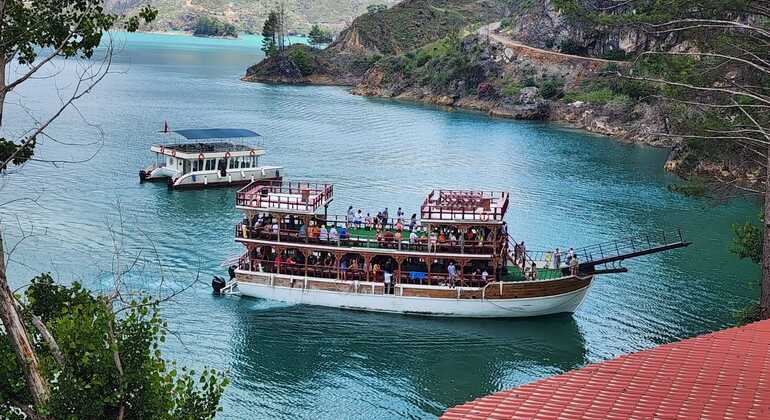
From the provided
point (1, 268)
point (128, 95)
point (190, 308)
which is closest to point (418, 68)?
point (128, 95)

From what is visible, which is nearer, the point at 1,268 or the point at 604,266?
the point at 1,268

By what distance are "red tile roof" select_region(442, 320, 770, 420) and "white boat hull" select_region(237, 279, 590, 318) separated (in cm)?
2292

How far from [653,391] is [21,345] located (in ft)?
37.6

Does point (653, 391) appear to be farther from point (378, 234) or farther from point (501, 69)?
point (501, 69)

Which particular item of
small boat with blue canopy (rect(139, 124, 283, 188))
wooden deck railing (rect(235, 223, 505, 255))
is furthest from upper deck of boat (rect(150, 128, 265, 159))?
wooden deck railing (rect(235, 223, 505, 255))

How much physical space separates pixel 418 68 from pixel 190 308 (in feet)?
354

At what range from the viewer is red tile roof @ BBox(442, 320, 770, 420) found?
14953mm

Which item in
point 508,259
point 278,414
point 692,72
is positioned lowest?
point 278,414

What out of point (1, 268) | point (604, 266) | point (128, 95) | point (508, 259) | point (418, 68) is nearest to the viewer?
point (1, 268)

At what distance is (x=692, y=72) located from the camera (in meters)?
38.4

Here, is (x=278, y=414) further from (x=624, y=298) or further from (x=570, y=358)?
(x=624, y=298)

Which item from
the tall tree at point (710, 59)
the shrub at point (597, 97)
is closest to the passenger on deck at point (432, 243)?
the tall tree at point (710, 59)

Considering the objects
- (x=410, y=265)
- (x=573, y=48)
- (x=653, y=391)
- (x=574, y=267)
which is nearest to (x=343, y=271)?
(x=410, y=265)

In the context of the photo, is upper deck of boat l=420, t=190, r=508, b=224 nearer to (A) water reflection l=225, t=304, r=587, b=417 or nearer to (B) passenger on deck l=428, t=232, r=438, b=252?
(B) passenger on deck l=428, t=232, r=438, b=252
